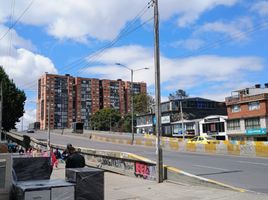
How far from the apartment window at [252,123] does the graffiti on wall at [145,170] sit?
47.9 meters

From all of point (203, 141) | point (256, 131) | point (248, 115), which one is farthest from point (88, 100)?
point (203, 141)

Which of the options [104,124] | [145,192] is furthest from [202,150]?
[104,124]

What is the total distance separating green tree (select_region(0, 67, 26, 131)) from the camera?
60.7 metres

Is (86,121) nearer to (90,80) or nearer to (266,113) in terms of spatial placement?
(90,80)

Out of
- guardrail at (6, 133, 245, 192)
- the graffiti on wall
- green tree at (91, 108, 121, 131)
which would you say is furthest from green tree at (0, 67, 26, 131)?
green tree at (91, 108, 121, 131)

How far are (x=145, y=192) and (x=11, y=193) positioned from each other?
600 centimetres

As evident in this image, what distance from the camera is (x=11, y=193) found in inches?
325

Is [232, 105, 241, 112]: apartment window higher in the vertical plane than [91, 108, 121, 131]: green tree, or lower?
lower

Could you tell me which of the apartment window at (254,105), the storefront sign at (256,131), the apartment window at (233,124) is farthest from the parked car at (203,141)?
the apartment window at (233,124)

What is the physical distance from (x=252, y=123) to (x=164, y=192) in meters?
53.5

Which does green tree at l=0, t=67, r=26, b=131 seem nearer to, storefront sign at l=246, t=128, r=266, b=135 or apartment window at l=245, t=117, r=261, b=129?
apartment window at l=245, t=117, r=261, b=129

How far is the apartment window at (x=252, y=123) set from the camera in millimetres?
62403

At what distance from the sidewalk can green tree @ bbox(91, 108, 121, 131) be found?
11661 centimetres

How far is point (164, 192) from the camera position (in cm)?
1309
